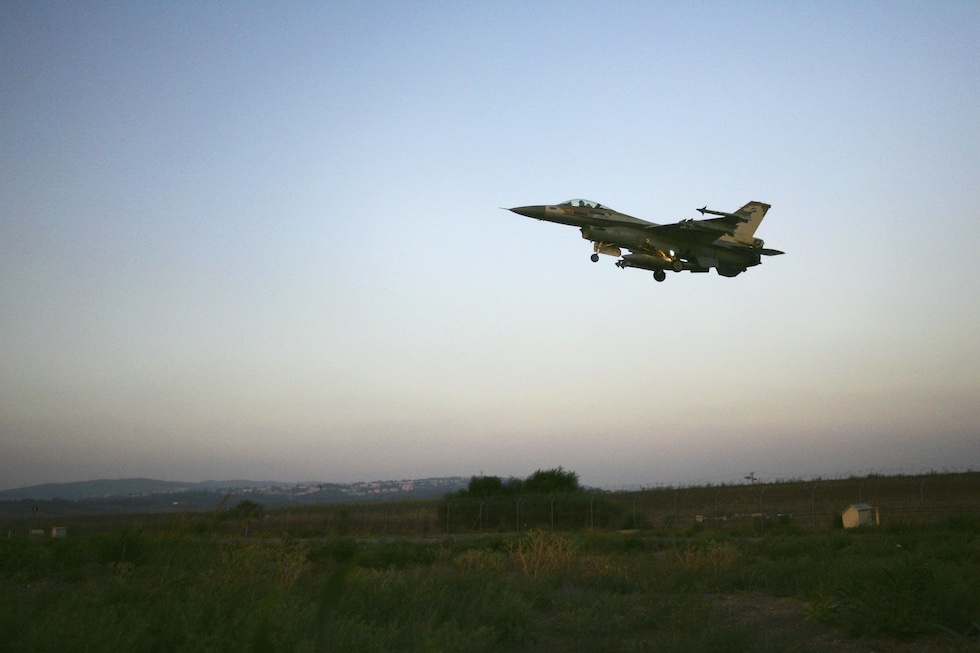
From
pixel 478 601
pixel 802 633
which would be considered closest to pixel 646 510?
pixel 802 633

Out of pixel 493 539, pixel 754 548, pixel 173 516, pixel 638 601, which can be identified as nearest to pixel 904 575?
pixel 638 601

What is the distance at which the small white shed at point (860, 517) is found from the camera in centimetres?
3678

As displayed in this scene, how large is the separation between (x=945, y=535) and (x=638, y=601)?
18788 mm

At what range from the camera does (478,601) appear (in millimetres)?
13242

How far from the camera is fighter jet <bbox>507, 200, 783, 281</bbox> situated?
3219 cm

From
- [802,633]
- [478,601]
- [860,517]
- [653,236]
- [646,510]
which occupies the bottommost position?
[646,510]

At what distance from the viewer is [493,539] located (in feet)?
107

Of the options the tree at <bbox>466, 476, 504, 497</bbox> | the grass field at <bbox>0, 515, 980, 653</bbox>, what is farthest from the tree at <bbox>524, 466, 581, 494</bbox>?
the grass field at <bbox>0, 515, 980, 653</bbox>

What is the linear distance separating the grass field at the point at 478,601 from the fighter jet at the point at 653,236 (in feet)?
47.1

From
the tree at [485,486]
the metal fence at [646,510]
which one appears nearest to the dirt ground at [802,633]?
the metal fence at [646,510]

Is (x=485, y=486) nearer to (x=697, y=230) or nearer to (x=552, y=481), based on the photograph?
(x=552, y=481)

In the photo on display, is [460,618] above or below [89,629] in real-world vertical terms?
below

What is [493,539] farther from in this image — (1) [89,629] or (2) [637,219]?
(1) [89,629]

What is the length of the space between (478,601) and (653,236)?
22.1 m
